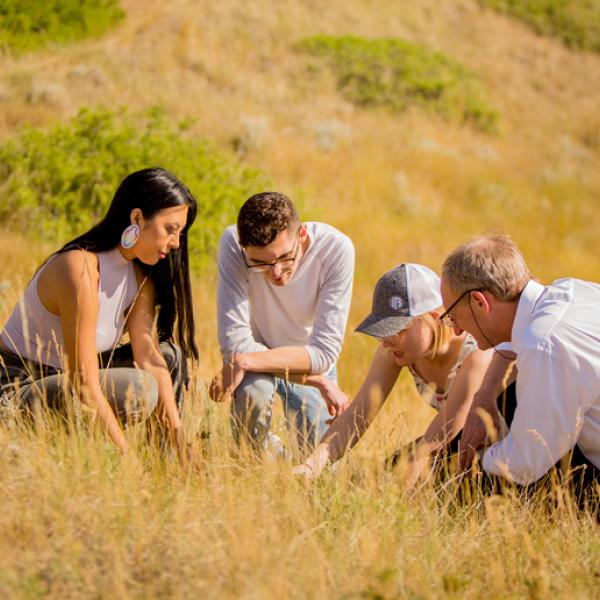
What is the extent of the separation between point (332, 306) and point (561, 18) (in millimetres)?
25581

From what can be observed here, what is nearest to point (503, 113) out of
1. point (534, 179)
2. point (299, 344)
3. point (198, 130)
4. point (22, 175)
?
point (534, 179)

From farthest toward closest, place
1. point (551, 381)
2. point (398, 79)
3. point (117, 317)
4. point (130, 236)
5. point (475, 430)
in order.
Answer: point (398, 79), point (117, 317), point (130, 236), point (475, 430), point (551, 381)

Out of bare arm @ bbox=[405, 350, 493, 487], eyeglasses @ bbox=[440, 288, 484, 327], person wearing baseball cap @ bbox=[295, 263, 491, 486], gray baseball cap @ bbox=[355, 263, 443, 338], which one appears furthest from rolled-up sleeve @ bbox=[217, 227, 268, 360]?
eyeglasses @ bbox=[440, 288, 484, 327]

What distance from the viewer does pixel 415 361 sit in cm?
406

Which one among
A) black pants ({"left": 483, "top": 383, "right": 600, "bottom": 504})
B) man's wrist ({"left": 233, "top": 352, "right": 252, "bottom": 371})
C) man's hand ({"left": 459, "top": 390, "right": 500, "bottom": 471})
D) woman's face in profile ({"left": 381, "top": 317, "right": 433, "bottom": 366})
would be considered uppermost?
woman's face in profile ({"left": 381, "top": 317, "right": 433, "bottom": 366})

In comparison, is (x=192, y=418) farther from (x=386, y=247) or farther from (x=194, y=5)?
(x=194, y=5)

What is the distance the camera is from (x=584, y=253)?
43.9ft

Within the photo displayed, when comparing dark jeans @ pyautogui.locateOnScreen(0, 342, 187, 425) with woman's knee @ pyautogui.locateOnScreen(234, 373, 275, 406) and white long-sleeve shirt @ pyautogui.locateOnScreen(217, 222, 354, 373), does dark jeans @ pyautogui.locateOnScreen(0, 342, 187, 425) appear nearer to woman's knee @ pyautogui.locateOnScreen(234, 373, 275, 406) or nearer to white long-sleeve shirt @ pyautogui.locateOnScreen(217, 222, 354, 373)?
woman's knee @ pyautogui.locateOnScreen(234, 373, 275, 406)

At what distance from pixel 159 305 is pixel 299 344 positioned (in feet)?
2.88

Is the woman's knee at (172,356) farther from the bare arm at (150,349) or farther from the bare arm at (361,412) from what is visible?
the bare arm at (361,412)

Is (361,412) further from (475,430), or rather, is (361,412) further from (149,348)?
(149,348)

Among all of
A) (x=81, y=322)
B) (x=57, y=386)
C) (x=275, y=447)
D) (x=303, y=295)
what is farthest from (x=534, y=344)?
(x=57, y=386)

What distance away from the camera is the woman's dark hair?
159 inches

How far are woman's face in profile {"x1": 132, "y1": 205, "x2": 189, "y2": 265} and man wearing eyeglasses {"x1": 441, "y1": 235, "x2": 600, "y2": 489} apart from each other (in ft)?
4.51
